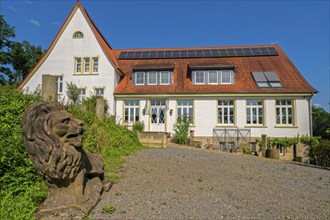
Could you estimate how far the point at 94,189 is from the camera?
15.8 ft

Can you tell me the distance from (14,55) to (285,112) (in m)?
33.9

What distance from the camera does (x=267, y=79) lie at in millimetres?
23094

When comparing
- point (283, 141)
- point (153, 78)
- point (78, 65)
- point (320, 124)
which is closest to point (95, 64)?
point (78, 65)

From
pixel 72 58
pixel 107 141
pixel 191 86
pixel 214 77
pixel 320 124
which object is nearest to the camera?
pixel 107 141

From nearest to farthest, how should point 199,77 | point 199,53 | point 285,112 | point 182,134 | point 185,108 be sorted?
point 182,134, point 285,112, point 185,108, point 199,77, point 199,53

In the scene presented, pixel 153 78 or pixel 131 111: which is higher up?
pixel 153 78

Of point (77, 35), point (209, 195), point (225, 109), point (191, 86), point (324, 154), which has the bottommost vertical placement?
point (209, 195)

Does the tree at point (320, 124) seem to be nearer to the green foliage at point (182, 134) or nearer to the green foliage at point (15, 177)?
the green foliage at point (182, 134)

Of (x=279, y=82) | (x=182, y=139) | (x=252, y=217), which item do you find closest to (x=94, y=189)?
(x=252, y=217)

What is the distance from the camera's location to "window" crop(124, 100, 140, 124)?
77.5 ft

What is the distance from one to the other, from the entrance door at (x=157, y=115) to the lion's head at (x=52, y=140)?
1934 cm

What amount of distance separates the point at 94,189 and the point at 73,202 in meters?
0.69

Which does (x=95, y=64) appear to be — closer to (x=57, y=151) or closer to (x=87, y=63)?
(x=87, y=63)

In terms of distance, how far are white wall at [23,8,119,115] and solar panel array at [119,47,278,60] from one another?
399 cm
